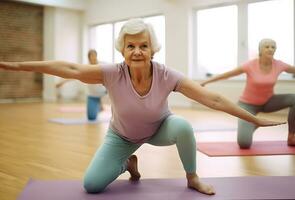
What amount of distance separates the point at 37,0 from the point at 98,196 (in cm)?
820

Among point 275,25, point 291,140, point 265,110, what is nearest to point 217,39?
point 275,25

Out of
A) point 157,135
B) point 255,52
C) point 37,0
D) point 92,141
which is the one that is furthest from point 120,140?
point 37,0

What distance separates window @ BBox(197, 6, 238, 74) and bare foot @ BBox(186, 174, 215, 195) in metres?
5.50

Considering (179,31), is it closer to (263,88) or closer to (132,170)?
(263,88)

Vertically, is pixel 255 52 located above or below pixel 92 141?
above

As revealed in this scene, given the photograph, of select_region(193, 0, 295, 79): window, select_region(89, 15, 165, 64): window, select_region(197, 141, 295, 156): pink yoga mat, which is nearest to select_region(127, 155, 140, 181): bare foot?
select_region(197, 141, 295, 156): pink yoga mat

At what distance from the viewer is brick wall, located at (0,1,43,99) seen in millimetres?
9242

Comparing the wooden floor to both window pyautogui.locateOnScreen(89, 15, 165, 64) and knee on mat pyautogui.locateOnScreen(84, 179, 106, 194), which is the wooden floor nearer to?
knee on mat pyautogui.locateOnScreen(84, 179, 106, 194)

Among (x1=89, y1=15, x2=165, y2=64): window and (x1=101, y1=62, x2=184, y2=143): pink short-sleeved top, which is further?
(x1=89, y1=15, x2=165, y2=64): window

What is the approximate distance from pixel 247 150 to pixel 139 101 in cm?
157

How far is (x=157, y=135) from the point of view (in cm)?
205

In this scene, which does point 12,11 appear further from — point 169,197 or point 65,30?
point 169,197

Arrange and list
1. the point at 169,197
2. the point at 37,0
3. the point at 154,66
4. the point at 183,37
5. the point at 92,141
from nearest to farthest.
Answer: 1. the point at 169,197
2. the point at 154,66
3. the point at 92,141
4. the point at 183,37
5. the point at 37,0

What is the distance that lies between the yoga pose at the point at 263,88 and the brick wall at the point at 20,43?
7.31 m
